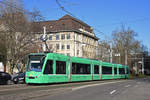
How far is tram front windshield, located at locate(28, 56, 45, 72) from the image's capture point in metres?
20.5

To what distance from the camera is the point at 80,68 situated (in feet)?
87.9

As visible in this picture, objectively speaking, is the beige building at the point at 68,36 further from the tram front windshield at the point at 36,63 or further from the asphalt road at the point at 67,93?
the asphalt road at the point at 67,93

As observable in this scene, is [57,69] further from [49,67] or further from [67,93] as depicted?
[67,93]

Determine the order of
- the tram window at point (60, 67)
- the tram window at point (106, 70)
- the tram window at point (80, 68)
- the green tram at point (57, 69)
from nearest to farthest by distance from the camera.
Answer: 1. the green tram at point (57, 69)
2. the tram window at point (60, 67)
3. the tram window at point (80, 68)
4. the tram window at point (106, 70)

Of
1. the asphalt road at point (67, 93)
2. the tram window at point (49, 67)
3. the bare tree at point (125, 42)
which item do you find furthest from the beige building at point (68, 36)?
the asphalt road at point (67, 93)

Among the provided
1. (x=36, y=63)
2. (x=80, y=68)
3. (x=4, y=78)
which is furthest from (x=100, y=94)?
(x=4, y=78)

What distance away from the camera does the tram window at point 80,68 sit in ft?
83.1

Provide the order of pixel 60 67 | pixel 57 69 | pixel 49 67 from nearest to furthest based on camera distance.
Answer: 1. pixel 49 67
2. pixel 57 69
3. pixel 60 67

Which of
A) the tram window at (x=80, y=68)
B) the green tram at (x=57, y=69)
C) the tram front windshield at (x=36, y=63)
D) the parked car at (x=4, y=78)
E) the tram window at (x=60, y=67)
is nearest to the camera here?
the green tram at (x=57, y=69)

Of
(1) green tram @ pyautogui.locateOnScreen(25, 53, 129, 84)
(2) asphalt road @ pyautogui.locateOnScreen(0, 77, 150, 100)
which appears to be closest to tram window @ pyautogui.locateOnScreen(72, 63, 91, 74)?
(1) green tram @ pyautogui.locateOnScreen(25, 53, 129, 84)

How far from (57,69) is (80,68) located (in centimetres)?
515

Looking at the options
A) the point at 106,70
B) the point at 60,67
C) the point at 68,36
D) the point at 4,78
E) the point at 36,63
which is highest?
the point at 68,36

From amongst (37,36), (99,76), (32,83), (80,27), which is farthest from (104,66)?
(80,27)

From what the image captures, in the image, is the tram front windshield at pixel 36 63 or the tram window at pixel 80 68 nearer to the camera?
the tram front windshield at pixel 36 63
